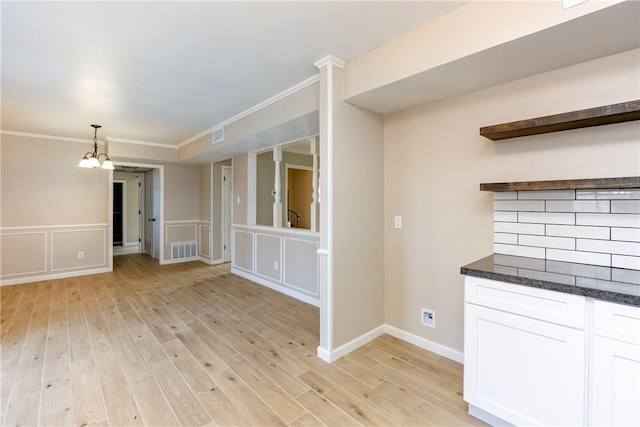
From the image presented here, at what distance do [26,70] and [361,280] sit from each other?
11.5 feet

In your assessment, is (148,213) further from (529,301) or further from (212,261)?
(529,301)

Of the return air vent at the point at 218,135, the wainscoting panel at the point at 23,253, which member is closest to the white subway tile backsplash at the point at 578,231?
the return air vent at the point at 218,135

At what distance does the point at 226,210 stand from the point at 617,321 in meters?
6.16

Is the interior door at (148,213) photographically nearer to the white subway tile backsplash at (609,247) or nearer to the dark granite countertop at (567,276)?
the dark granite countertop at (567,276)

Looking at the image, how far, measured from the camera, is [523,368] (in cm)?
151

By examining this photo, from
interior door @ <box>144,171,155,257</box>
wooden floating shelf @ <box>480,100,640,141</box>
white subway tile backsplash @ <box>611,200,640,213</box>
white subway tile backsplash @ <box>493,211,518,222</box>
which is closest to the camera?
wooden floating shelf @ <box>480,100,640,141</box>

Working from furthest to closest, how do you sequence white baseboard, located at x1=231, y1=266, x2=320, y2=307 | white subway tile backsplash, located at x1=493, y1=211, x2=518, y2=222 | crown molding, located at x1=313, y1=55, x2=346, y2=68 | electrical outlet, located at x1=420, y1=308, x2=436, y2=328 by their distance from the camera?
1. white baseboard, located at x1=231, y1=266, x2=320, y2=307
2. electrical outlet, located at x1=420, y1=308, x2=436, y2=328
3. crown molding, located at x1=313, y1=55, x2=346, y2=68
4. white subway tile backsplash, located at x1=493, y1=211, x2=518, y2=222

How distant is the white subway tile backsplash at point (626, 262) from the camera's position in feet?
5.31

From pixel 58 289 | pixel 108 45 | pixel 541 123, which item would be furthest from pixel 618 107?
pixel 58 289

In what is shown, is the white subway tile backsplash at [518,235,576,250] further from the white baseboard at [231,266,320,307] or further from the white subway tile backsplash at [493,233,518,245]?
the white baseboard at [231,266,320,307]

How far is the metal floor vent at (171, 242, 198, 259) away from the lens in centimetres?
632

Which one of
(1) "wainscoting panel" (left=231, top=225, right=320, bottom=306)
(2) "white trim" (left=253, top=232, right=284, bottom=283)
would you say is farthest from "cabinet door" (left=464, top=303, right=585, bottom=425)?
(2) "white trim" (left=253, top=232, right=284, bottom=283)

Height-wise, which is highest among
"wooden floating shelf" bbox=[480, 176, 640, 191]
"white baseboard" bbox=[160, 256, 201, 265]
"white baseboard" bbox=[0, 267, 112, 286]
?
"wooden floating shelf" bbox=[480, 176, 640, 191]

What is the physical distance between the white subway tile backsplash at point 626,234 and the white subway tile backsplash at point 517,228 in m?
0.34
